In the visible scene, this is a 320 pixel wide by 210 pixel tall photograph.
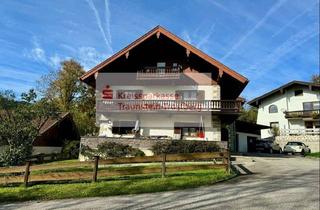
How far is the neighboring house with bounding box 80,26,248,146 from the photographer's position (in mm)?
26219

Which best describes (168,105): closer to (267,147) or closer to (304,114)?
(267,147)

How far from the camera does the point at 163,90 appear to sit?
28188 millimetres

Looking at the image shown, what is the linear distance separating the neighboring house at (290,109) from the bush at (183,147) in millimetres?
23712

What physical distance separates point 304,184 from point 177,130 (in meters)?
14.8

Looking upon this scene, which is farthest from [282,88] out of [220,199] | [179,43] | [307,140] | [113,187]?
[220,199]

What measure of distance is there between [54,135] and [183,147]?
15386 mm

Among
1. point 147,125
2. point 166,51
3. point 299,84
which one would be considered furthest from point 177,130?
point 299,84

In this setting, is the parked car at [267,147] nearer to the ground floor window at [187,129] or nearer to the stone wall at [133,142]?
the ground floor window at [187,129]

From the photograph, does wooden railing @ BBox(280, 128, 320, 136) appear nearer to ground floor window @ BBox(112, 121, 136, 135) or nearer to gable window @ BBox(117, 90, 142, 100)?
gable window @ BBox(117, 90, 142, 100)

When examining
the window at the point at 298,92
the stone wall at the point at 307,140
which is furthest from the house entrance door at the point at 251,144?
the window at the point at 298,92

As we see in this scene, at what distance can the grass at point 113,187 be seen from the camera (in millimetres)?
11305

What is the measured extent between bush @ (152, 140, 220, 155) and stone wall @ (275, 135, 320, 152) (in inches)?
829

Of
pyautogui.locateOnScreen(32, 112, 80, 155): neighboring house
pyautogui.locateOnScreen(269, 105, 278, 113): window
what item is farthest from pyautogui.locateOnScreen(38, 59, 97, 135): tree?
pyautogui.locateOnScreen(269, 105, 278, 113): window

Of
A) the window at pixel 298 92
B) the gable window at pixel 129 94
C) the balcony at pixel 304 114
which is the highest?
the window at pixel 298 92
